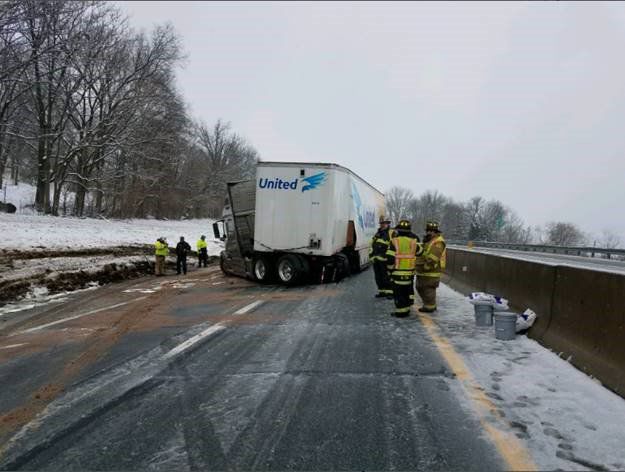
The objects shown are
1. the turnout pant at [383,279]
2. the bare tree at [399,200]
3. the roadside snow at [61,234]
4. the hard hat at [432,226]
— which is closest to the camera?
the hard hat at [432,226]

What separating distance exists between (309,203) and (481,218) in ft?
302

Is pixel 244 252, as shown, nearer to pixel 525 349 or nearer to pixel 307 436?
pixel 525 349

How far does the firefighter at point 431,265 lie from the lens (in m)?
8.79

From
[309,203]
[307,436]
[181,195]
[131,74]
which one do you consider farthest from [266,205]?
[181,195]

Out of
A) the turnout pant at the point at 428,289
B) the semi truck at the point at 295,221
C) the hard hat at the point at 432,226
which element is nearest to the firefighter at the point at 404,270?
the turnout pant at the point at 428,289

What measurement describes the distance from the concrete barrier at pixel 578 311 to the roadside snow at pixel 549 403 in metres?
0.16

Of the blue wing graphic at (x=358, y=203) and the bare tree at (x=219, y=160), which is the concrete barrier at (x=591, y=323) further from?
the bare tree at (x=219, y=160)

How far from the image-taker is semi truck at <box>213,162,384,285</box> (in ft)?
45.4

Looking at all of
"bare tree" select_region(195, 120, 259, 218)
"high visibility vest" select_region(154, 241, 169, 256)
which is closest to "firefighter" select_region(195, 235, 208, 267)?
"high visibility vest" select_region(154, 241, 169, 256)

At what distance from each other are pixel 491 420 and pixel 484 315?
13.3ft

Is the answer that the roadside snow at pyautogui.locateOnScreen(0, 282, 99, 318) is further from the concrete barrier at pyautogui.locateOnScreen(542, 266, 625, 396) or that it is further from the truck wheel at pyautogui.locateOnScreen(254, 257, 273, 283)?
the concrete barrier at pyautogui.locateOnScreen(542, 266, 625, 396)

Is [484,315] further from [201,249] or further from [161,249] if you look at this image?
[201,249]

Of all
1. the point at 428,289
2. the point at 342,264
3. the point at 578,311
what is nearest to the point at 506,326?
the point at 578,311

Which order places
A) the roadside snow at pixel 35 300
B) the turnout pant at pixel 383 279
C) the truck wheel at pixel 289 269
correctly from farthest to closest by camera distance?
the truck wheel at pixel 289 269
the turnout pant at pixel 383 279
the roadside snow at pixel 35 300
